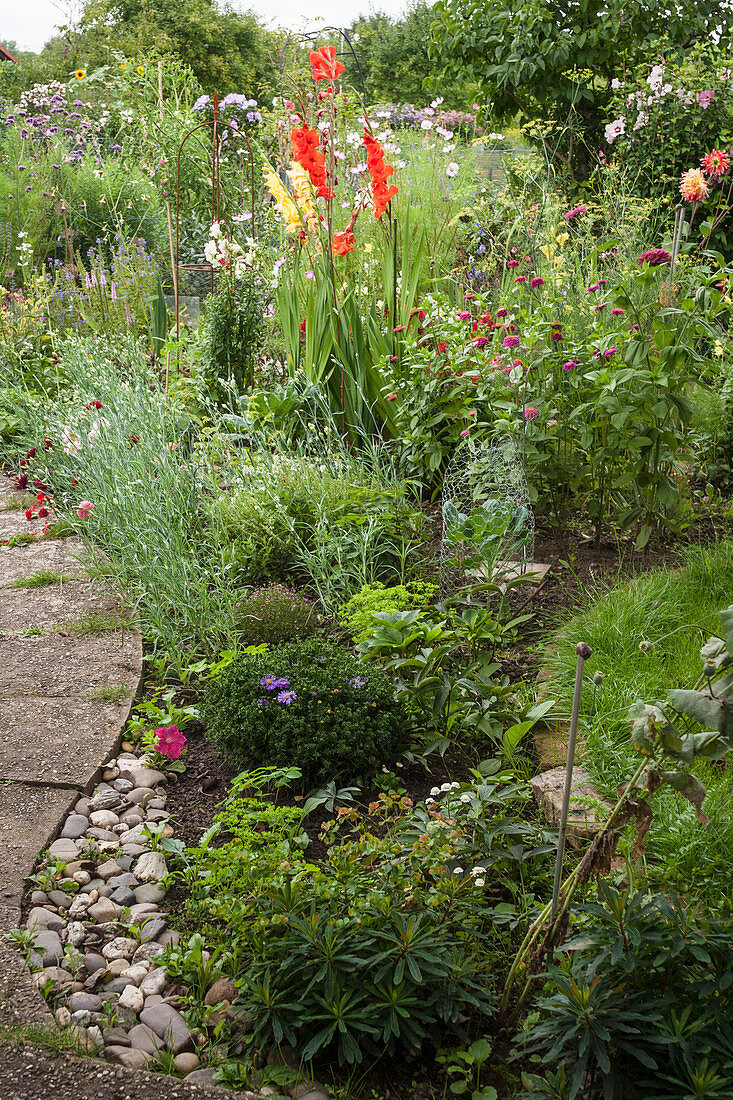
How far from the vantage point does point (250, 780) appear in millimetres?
2025

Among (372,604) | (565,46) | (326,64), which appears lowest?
(372,604)

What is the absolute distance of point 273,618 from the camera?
280cm

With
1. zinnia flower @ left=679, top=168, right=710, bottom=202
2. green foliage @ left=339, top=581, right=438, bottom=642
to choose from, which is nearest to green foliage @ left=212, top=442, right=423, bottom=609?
green foliage @ left=339, top=581, right=438, bottom=642

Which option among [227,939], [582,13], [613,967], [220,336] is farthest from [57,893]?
[582,13]

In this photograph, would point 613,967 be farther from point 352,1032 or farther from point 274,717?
point 274,717

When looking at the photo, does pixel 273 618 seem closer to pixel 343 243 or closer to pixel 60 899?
pixel 60 899

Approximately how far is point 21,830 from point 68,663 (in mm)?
840

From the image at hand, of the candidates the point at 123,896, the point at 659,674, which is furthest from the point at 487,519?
the point at 123,896

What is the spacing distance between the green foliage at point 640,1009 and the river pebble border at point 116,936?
424 millimetres

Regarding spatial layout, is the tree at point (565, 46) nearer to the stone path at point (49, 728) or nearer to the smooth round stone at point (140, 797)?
the stone path at point (49, 728)

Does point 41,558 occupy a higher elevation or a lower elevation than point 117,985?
higher

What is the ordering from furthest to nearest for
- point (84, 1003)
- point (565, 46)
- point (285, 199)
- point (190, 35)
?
point (190, 35), point (565, 46), point (285, 199), point (84, 1003)

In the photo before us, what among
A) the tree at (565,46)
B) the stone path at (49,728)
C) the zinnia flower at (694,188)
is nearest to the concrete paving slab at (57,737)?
the stone path at (49,728)

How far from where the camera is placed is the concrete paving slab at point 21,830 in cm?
181
